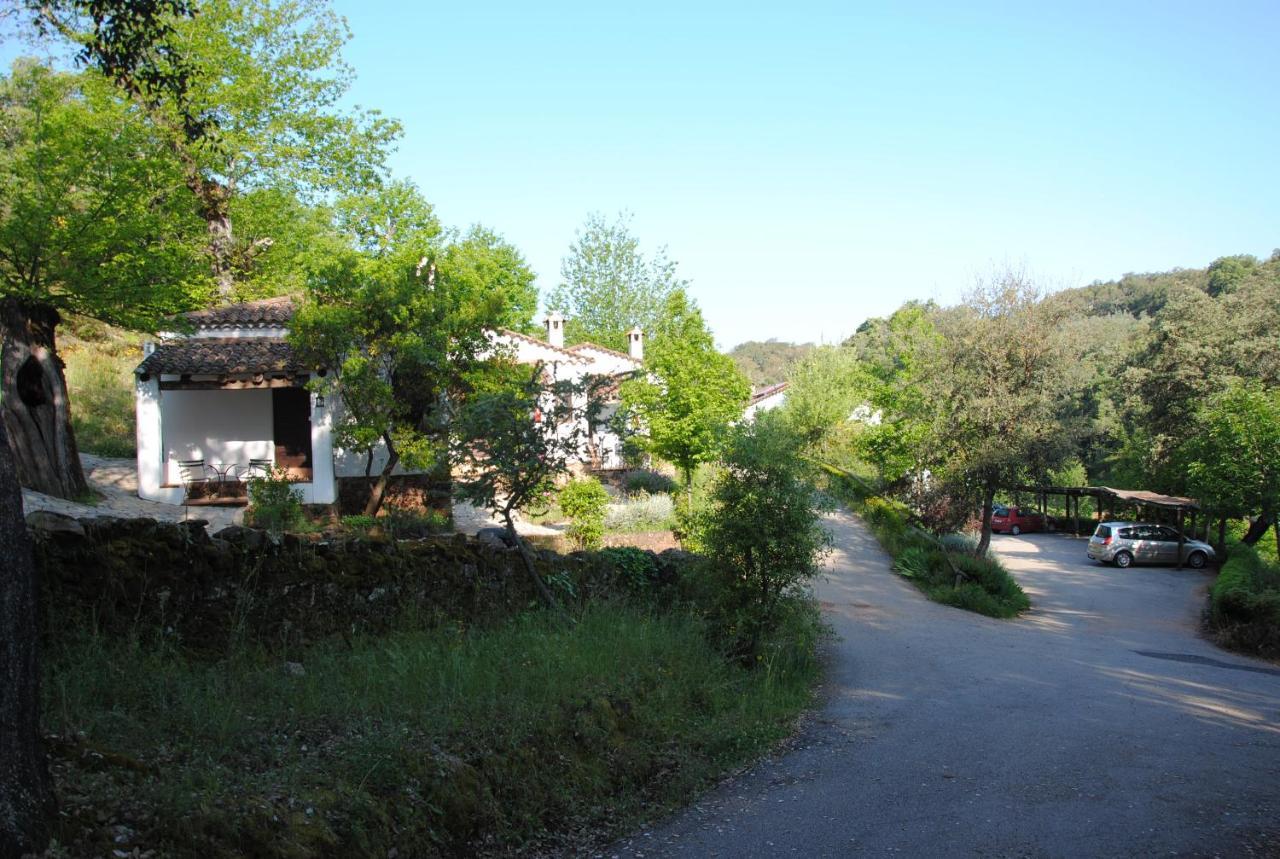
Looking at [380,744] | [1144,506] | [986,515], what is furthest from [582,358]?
[1144,506]

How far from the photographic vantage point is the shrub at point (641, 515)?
2334cm

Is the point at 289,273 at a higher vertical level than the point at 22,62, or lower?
lower

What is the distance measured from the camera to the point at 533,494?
10453 mm

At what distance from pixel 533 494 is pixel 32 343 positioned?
1097 centimetres

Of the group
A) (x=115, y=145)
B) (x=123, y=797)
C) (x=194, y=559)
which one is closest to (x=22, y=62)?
(x=115, y=145)

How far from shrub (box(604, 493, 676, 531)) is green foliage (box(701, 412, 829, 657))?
443 inches

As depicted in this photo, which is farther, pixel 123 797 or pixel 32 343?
pixel 32 343

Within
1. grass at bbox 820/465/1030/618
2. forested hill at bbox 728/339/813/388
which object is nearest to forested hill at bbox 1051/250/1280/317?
grass at bbox 820/465/1030/618

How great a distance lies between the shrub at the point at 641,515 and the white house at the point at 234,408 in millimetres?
2582

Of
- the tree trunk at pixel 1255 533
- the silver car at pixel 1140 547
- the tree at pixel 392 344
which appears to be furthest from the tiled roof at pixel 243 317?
the tree trunk at pixel 1255 533

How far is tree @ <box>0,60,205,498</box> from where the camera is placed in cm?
1503

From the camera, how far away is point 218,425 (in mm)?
22406

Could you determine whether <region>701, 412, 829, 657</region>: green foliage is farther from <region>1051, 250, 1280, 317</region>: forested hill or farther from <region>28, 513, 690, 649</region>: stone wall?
<region>1051, 250, 1280, 317</region>: forested hill

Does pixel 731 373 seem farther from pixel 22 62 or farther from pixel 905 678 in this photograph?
pixel 22 62
